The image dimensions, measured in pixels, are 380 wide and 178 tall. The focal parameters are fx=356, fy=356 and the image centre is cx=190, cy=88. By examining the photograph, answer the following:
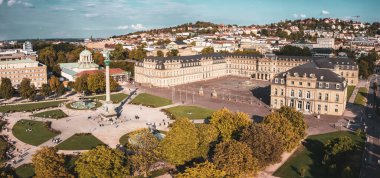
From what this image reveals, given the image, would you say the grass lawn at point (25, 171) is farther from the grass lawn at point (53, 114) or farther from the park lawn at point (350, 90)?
the park lawn at point (350, 90)

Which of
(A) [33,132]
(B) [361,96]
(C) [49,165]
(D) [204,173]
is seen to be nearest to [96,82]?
(A) [33,132]

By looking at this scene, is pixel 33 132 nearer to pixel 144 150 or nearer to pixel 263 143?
pixel 144 150

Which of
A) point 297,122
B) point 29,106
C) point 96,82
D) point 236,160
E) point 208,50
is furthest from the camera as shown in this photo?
point 208,50

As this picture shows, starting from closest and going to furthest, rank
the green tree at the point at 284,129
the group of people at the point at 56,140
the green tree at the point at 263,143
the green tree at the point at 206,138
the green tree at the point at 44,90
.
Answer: the green tree at the point at 263,143 → the green tree at the point at 206,138 → the green tree at the point at 284,129 → the group of people at the point at 56,140 → the green tree at the point at 44,90

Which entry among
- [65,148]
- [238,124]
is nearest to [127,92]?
[65,148]

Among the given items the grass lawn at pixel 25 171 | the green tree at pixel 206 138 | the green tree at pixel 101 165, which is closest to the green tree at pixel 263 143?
the green tree at pixel 206 138

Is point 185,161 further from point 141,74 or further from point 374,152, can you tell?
point 141,74

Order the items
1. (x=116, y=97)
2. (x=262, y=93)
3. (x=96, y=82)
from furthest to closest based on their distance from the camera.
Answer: (x=262, y=93), (x=96, y=82), (x=116, y=97)
